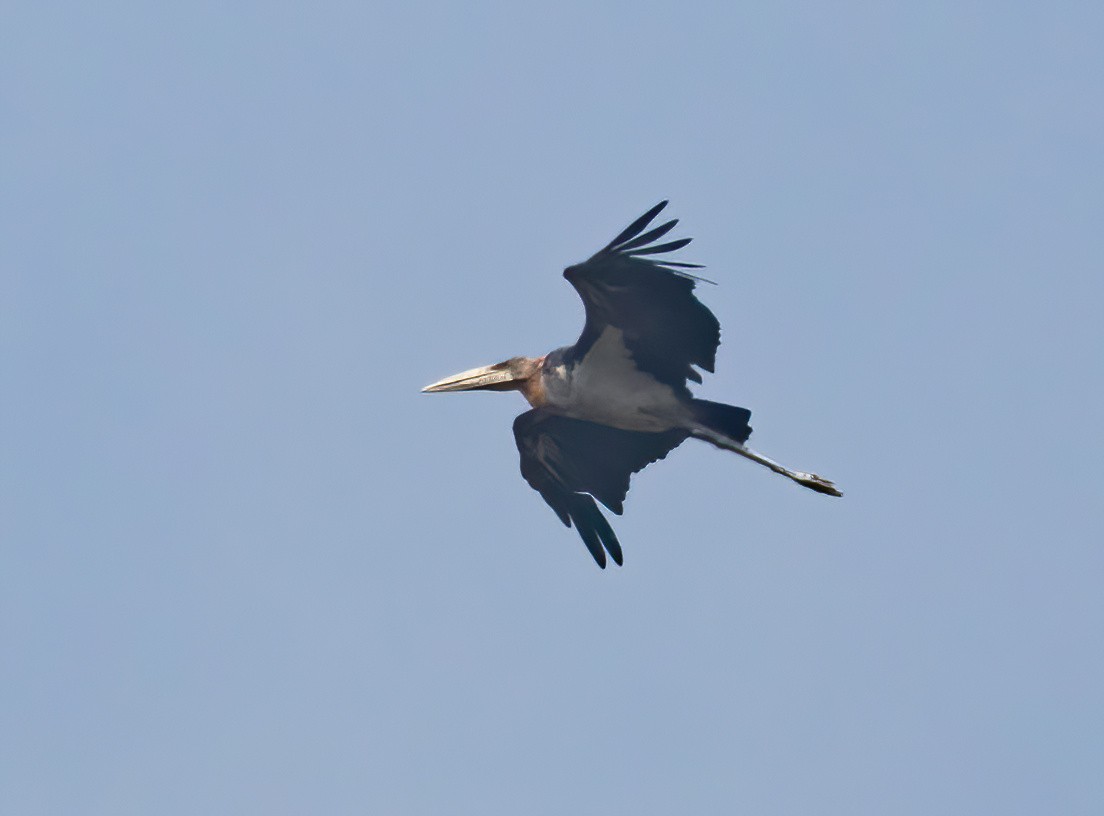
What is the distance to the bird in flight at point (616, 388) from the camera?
22.1 metres

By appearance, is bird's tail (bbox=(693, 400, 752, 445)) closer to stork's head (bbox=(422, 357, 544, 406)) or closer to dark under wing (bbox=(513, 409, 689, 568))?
dark under wing (bbox=(513, 409, 689, 568))

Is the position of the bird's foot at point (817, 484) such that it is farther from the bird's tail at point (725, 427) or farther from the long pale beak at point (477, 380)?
the long pale beak at point (477, 380)

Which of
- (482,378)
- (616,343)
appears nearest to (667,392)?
(616,343)

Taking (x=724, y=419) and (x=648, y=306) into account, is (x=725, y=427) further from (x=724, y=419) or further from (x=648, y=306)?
(x=648, y=306)

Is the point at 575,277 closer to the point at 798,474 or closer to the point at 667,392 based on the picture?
the point at 667,392

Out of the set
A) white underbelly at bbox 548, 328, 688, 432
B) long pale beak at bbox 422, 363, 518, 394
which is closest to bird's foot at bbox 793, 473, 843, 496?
white underbelly at bbox 548, 328, 688, 432

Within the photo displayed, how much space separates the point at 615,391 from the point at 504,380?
5.67ft

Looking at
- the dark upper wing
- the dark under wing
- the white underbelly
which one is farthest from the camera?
the dark under wing

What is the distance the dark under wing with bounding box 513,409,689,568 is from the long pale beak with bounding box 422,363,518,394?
1.66 ft

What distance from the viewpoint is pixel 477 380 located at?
81.1ft

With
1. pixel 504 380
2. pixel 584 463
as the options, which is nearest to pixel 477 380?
pixel 504 380

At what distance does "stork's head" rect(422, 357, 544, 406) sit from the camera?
2428 centimetres

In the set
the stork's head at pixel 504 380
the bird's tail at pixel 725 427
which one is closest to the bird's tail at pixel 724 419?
the bird's tail at pixel 725 427

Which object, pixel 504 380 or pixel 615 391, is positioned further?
pixel 504 380
